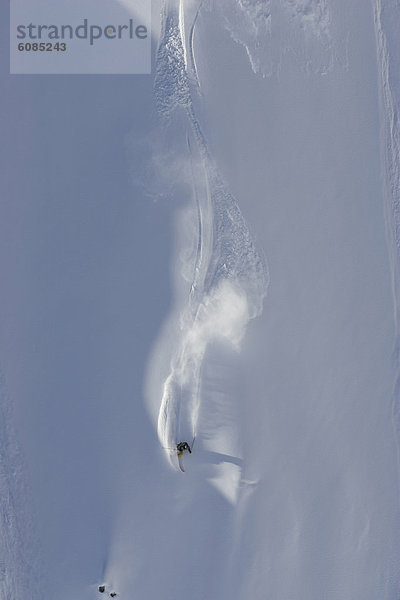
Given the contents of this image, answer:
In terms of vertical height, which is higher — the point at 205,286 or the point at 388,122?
the point at 388,122

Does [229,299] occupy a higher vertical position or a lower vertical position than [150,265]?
lower

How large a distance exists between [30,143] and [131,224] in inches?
49.5

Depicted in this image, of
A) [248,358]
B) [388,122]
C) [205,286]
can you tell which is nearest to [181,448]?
[248,358]

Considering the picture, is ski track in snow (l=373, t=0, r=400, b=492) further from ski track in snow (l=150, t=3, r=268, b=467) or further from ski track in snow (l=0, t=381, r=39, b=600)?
ski track in snow (l=0, t=381, r=39, b=600)

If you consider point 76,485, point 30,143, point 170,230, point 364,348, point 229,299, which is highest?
point 30,143

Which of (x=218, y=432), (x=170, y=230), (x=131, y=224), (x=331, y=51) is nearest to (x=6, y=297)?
(x=131, y=224)

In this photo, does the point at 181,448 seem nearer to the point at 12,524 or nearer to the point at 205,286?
the point at 205,286

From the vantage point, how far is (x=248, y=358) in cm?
404

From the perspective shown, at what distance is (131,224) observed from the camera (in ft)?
13.4

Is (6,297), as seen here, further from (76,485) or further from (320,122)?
(320,122)

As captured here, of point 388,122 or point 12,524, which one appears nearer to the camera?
point 12,524

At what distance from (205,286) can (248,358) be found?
774mm

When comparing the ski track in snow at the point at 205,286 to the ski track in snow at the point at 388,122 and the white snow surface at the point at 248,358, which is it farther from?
the ski track in snow at the point at 388,122

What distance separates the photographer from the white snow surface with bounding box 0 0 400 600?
399 centimetres
